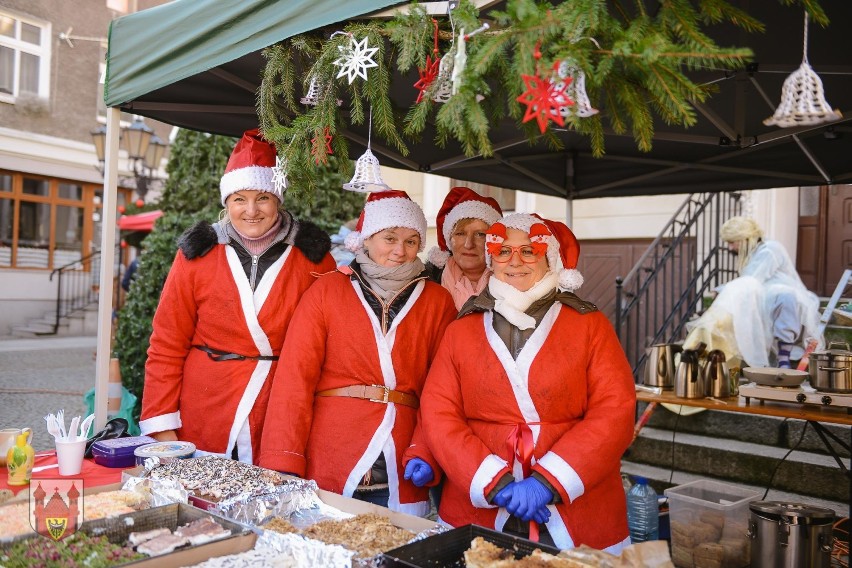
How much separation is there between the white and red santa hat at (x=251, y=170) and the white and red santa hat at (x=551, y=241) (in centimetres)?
99

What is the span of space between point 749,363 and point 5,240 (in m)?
18.2

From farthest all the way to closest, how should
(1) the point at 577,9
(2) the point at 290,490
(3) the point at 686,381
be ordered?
(3) the point at 686,381
(2) the point at 290,490
(1) the point at 577,9

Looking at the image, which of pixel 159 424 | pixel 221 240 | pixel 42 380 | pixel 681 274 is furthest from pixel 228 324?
pixel 42 380

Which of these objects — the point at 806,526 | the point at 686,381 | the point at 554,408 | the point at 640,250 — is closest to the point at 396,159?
the point at 686,381

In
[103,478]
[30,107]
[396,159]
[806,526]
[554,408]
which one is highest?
[30,107]


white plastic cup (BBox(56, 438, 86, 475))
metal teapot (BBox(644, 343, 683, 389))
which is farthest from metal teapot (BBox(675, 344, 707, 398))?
white plastic cup (BBox(56, 438, 86, 475))

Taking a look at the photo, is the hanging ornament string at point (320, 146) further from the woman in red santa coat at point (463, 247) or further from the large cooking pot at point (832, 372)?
the large cooking pot at point (832, 372)

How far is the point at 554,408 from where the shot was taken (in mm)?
2520

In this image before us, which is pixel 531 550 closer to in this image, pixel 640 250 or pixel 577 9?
pixel 577 9

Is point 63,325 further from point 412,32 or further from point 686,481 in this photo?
point 412,32

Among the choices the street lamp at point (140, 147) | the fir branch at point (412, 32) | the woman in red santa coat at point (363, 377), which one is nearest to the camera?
the fir branch at point (412, 32)

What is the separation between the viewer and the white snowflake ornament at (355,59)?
2.06 meters

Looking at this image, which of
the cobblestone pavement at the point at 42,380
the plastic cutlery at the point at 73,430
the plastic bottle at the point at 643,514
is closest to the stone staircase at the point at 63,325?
the cobblestone pavement at the point at 42,380

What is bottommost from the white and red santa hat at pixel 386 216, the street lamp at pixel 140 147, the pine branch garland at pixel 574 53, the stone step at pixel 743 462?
the stone step at pixel 743 462
